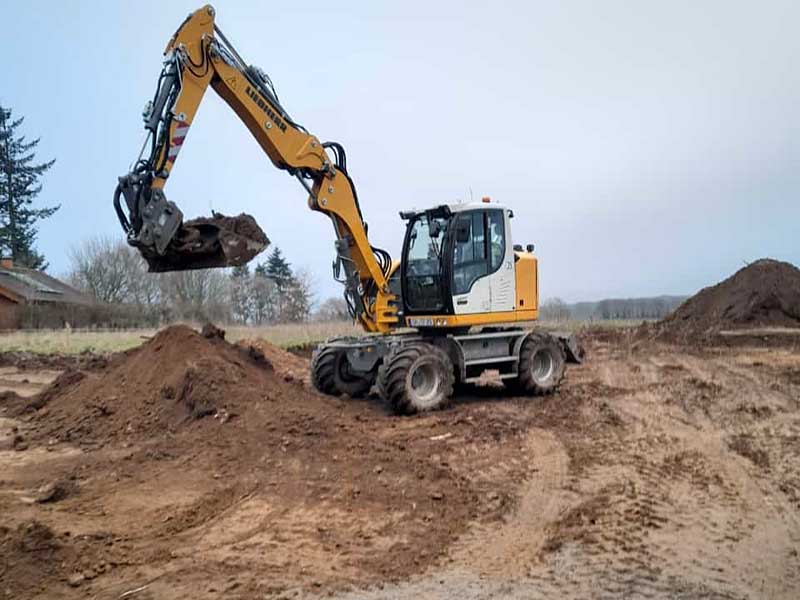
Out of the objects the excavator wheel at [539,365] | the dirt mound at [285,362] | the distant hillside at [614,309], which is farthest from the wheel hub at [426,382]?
the distant hillside at [614,309]

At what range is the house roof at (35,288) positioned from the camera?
35.0 m

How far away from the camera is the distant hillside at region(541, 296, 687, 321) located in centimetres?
3591

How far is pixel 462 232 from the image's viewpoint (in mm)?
10820

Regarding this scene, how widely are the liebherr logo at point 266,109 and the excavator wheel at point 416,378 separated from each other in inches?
147

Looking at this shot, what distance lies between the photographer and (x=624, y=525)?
5.63 meters

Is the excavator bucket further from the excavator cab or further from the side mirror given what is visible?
the side mirror

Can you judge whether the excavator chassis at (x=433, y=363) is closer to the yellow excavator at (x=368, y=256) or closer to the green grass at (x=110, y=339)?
the yellow excavator at (x=368, y=256)

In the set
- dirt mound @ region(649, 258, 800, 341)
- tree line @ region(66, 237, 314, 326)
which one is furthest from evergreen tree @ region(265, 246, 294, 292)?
dirt mound @ region(649, 258, 800, 341)

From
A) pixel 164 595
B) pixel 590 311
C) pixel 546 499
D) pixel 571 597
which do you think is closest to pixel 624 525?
pixel 546 499

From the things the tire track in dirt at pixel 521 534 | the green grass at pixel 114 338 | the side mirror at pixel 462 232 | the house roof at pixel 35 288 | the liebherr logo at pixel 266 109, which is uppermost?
the liebherr logo at pixel 266 109

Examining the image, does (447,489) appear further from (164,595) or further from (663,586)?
(164,595)

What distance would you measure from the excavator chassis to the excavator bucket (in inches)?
82.1

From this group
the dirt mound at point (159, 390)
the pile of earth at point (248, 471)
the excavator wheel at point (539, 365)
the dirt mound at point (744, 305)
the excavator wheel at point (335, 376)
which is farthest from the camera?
the dirt mound at point (744, 305)

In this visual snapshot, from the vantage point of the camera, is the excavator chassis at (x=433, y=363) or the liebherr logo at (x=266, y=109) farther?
the liebherr logo at (x=266, y=109)
